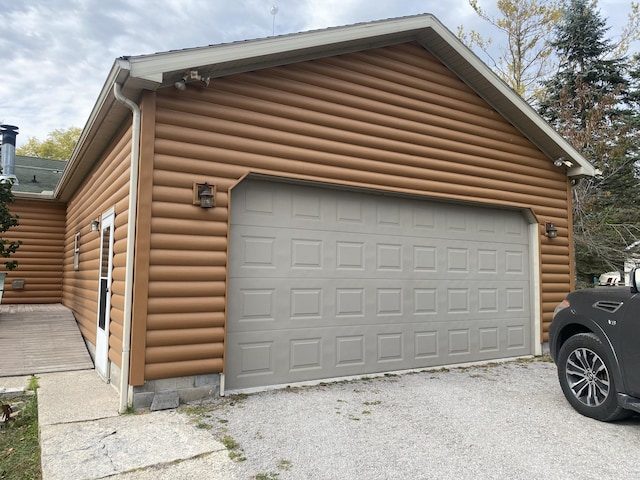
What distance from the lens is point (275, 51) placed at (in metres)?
4.48

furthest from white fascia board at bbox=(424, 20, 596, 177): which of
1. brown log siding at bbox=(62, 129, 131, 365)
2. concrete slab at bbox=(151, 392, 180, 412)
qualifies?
concrete slab at bbox=(151, 392, 180, 412)

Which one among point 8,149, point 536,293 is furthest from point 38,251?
point 536,293

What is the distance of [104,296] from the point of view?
17.1 ft

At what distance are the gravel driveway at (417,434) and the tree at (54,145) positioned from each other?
27.7 meters

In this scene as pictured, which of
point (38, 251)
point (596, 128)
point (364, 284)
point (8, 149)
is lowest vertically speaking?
point (364, 284)

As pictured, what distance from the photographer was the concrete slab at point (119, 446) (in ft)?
8.99

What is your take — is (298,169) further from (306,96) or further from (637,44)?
(637,44)

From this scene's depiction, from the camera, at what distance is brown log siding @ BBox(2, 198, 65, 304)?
31.8ft

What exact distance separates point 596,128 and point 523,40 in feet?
12.5

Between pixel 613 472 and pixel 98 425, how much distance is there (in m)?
3.74

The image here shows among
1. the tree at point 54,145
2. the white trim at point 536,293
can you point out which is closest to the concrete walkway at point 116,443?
the white trim at point 536,293

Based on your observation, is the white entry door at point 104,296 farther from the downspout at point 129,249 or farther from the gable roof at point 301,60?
the gable roof at point 301,60

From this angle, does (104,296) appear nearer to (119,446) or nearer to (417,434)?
(119,446)

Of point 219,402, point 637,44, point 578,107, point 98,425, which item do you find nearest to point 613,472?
point 219,402
